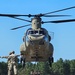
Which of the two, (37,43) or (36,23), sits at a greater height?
(36,23)

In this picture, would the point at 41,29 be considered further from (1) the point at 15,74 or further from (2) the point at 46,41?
(1) the point at 15,74

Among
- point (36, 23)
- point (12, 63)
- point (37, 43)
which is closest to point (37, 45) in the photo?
point (37, 43)

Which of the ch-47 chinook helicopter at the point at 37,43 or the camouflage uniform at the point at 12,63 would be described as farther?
the ch-47 chinook helicopter at the point at 37,43

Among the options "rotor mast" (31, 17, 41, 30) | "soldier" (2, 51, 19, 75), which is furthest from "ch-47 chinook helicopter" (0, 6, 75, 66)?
"soldier" (2, 51, 19, 75)

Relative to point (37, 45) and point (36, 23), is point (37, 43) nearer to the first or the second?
point (37, 45)

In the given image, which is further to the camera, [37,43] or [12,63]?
[37,43]

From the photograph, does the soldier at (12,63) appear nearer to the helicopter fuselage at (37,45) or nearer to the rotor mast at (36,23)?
the helicopter fuselage at (37,45)

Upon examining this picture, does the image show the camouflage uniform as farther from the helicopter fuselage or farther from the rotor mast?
the rotor mast

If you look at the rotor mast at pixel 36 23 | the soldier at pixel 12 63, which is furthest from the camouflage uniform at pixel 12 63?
the rotor mast at pixel 36 23

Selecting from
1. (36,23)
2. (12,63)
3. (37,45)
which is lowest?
(12,63)

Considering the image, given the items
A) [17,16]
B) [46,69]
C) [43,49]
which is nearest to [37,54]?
[43,49]

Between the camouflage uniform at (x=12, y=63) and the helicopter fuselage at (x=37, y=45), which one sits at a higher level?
the helicopter fuselage at (x=37, y=45)

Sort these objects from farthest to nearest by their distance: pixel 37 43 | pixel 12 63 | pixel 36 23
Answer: pixel 36 23, pixel 37 43, pixel 12 63

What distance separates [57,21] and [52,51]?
8.61ft
